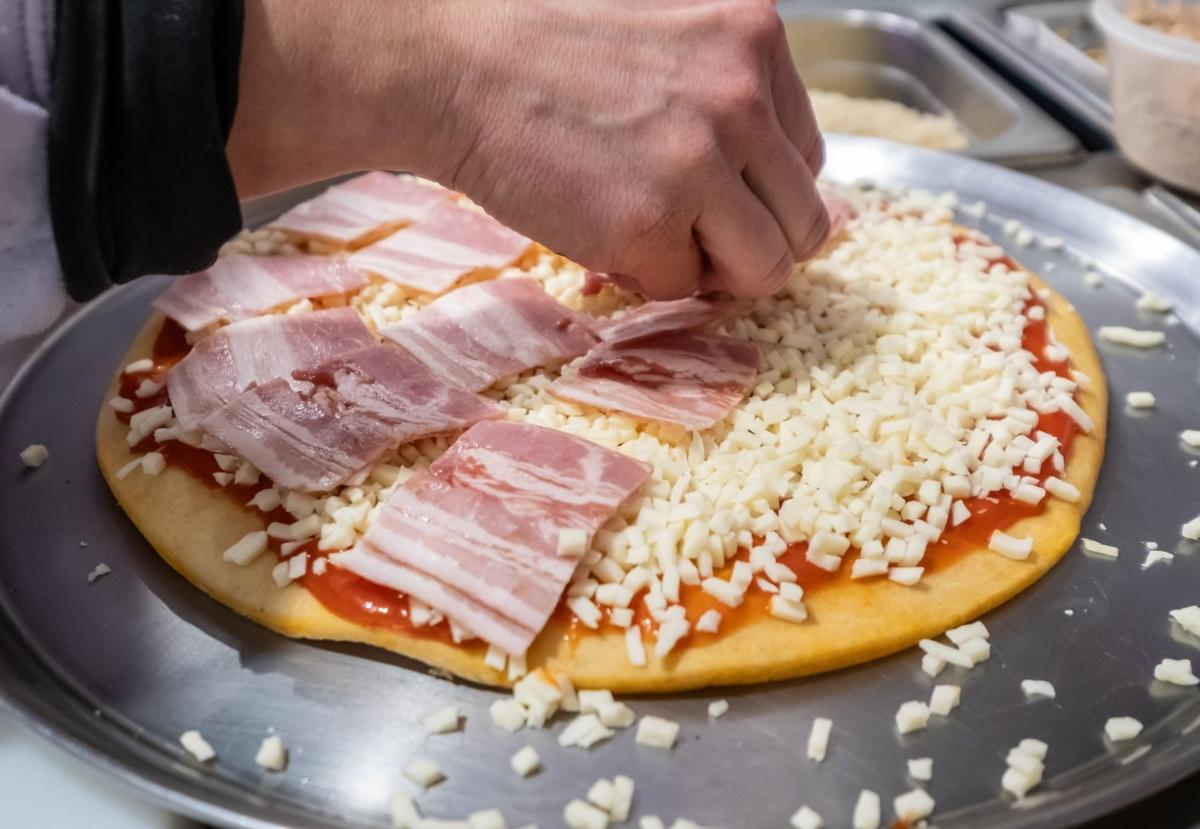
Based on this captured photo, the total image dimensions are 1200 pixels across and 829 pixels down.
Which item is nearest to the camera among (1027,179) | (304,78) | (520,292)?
(304,78)

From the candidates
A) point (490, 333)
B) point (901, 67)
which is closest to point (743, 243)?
point (490, 333)

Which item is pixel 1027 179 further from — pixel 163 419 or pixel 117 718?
pixel 117 718

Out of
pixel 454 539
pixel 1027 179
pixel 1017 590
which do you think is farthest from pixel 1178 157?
pixel 454 539

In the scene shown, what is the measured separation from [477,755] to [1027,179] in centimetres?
126

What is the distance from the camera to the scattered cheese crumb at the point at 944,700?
2.94ft

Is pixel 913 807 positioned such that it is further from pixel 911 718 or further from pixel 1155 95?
pixel 1155 95

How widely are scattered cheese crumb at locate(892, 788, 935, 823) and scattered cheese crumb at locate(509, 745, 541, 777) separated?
283mm

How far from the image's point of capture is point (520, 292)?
1.29 m

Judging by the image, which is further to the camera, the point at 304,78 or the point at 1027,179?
the point at 1027,179

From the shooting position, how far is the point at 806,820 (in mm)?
803

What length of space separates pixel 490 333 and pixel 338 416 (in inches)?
8.6

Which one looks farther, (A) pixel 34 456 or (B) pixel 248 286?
(B) pixel 248 286

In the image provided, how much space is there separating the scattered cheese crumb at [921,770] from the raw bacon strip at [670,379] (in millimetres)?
386

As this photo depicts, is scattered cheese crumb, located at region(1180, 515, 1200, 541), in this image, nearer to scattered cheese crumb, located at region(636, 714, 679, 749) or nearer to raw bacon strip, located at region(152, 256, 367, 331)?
scattered cheese crumb, located at region(636, 714, 679, 749)
